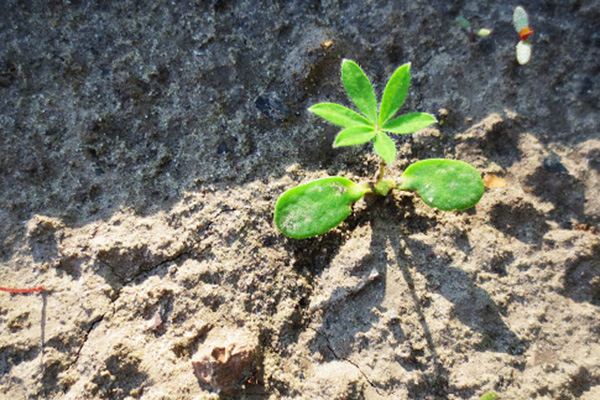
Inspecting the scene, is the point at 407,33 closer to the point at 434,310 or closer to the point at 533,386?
the point at 434,310

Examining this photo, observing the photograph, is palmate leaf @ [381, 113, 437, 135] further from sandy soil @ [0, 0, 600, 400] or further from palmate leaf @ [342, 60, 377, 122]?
sandy soil @ [0, 0, 600, 400]

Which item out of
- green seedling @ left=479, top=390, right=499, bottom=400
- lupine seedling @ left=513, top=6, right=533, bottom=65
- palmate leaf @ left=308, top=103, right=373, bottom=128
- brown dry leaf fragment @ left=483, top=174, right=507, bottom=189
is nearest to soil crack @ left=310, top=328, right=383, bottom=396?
green seedling @ left=479, top=390, right=499, bottom=400

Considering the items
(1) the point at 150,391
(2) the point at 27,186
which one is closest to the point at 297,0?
(2) the point at 27,186

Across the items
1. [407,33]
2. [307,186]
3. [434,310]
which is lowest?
[434,310]

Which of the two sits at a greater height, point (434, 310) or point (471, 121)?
point (471, 121)

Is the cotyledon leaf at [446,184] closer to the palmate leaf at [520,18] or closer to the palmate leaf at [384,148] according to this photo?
the palmate leaf at [384,148]

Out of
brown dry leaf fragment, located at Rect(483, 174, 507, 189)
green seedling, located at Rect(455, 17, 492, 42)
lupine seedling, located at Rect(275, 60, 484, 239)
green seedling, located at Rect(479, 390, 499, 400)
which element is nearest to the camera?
green seedling, located at Rect(479, 390, 499, 400)
